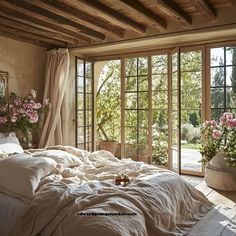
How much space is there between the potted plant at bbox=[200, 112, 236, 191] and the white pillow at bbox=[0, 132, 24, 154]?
266 centimetres

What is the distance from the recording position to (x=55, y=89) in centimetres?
506

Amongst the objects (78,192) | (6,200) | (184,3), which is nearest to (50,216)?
(78,192)

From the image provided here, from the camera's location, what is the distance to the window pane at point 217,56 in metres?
4.49

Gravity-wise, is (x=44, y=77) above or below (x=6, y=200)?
above

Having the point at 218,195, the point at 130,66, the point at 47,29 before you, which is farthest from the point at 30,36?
the point at 218,195

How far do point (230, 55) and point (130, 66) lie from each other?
181 cm

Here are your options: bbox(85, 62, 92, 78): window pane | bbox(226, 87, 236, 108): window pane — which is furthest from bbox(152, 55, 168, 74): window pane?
bbox(85, 62, 92, 78): window pane

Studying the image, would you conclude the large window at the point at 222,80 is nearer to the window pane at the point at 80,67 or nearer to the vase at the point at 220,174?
the vase at the point at 220,174

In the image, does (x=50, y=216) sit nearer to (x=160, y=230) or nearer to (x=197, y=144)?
(x=160, y=230)

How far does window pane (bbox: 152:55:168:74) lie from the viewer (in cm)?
507

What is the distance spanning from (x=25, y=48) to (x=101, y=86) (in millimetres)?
3074

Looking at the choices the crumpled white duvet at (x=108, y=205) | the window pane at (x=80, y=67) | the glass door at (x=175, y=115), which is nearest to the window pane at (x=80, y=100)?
the window pane at (x=80, y=67)

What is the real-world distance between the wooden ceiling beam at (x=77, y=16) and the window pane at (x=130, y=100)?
4.02 ft

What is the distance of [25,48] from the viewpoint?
4887 mm
